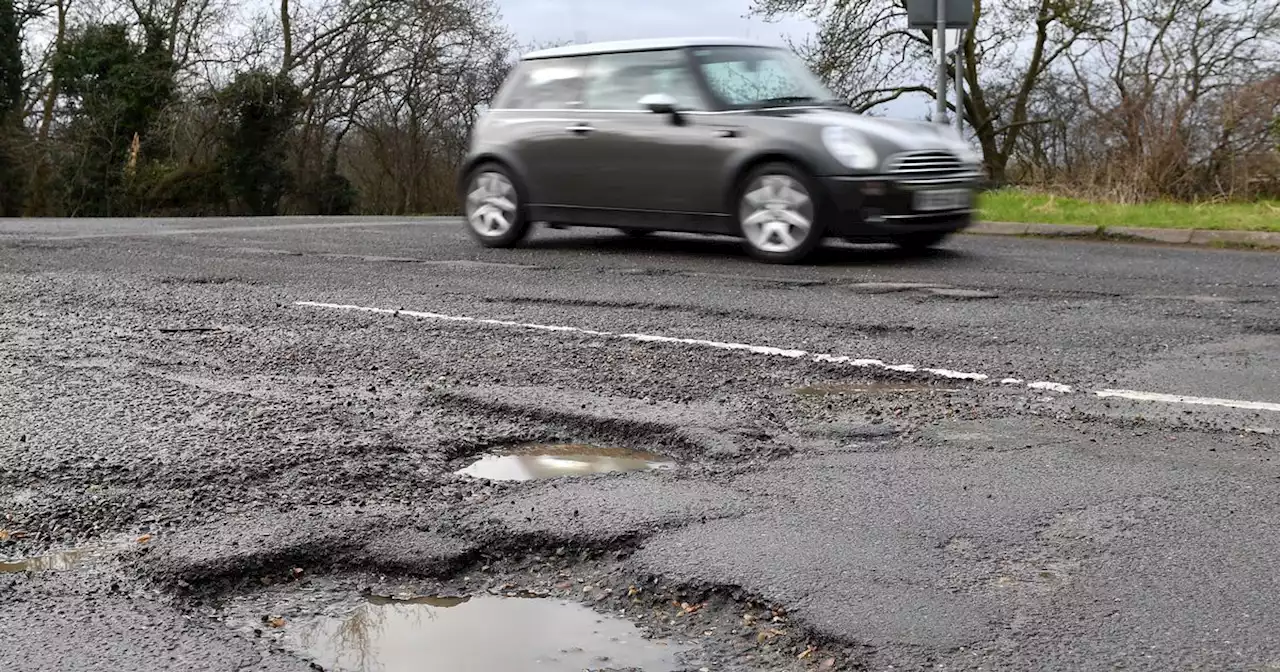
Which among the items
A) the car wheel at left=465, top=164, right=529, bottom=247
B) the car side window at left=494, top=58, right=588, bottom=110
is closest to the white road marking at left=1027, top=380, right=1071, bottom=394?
the car side window at left=494, top=58, right=588, bottom=110

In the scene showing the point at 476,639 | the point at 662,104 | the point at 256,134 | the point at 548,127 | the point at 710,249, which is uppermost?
the point at 256,134

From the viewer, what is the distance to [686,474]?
3.81m

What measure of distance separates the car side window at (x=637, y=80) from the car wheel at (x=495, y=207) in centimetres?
111

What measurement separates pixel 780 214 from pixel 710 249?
123 cm

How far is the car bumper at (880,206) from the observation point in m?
9.16

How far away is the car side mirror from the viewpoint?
32.4 ft

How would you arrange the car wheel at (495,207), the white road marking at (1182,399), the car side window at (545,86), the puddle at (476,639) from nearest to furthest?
the puddle at (476,639) < the white road marking at (1182,399) < the car side window at (545,86) < the car wheel at (495,207)

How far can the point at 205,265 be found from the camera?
998cm

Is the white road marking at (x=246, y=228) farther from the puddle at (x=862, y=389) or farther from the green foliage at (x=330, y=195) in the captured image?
the green foliage at (x=330, y=195)

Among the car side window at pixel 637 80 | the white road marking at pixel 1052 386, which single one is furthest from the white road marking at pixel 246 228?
the white road marking at pixel 1052 386

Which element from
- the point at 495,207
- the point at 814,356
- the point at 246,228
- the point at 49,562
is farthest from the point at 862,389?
the point at 246,228

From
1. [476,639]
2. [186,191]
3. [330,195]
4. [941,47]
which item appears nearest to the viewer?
[476,639]

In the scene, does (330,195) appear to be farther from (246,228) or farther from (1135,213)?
(1135,213)

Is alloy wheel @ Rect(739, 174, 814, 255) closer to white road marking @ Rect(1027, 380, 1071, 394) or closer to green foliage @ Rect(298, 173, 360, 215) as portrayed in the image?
white road marking @ Rect(1027, 380, 1071, 394)
